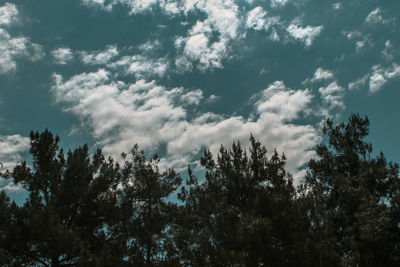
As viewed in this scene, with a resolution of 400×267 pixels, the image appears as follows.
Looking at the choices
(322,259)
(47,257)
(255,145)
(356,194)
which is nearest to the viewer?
(322,259)

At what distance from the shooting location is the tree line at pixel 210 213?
47.4 ft

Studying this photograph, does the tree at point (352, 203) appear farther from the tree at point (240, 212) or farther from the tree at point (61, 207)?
the tree at point (61, 207)

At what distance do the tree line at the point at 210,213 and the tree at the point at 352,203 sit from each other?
0.07m

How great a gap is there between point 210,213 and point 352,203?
1078 cm

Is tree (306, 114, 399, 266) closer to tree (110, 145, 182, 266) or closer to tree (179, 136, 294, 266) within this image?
tree (179, 136, 294, 266)

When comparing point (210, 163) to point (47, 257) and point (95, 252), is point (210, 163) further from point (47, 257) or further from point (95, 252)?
point (47, 257)

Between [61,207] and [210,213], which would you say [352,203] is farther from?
[61,207]

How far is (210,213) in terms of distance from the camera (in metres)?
16.0

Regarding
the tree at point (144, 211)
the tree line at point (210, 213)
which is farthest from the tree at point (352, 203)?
the tree at point (144, 211)

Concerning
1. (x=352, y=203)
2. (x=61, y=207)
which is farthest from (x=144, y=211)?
(x=352, y=203)

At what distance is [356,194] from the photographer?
20.0 meters

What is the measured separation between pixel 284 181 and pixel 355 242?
684 centimetres

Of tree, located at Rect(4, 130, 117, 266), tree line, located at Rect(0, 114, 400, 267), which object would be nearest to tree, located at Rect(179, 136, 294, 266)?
tree line, located at Rect(0, 114, 400, 267)

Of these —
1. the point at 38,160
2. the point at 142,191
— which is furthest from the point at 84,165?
the point at 142,191
